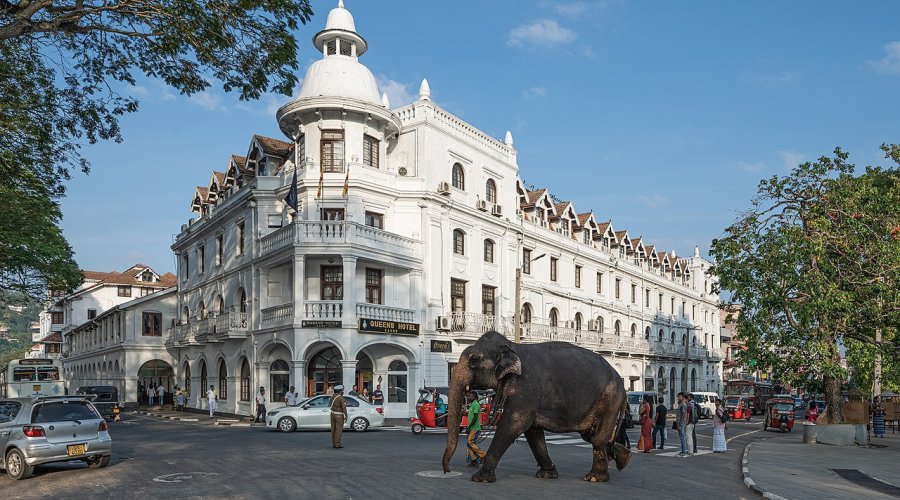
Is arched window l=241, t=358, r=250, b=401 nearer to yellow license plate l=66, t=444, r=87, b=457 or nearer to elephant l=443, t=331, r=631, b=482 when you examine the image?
yellow license plate l=66, t=444, r=87, b=457

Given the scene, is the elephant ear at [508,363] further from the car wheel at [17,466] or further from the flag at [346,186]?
the flag at [346,186]

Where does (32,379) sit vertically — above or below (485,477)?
below

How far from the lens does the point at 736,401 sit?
49.9m

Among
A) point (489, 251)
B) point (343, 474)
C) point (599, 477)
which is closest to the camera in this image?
point (599, 477)

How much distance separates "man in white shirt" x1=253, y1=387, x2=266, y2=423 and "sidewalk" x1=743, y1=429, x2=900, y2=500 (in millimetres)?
20722

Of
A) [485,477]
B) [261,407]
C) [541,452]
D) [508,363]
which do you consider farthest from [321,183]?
[485,477]

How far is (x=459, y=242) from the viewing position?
38188 millimetres

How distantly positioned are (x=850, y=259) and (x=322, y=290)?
71.2 ft

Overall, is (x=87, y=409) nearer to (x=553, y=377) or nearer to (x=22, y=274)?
(x=553, y=377)

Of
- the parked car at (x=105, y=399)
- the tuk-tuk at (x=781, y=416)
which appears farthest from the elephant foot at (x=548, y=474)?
the tuk-tuk at (x=781, y=416)

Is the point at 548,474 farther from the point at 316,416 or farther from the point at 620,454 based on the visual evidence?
the point at 316,416

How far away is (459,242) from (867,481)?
2557 cm

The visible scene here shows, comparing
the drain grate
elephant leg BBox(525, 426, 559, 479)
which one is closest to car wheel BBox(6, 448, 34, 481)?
elephant leg BBox(525, 426, 559, 479)

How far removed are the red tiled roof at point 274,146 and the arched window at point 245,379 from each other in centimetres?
1117
